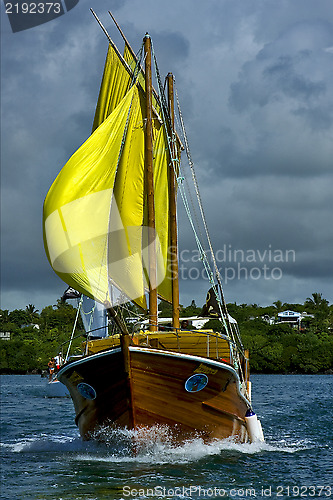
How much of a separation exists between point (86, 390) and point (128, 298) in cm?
500

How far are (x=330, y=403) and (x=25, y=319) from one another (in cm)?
13880

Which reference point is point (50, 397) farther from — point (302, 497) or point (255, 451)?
point (302, 497)

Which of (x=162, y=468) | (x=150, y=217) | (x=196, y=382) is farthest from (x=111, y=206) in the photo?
(x=162, y=468)

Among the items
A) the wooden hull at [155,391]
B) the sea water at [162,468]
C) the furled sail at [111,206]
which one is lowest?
the sea water at [162,468]

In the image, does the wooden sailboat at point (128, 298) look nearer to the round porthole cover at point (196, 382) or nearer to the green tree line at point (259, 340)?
the round porthole cover at point (196, 382)

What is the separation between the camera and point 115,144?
21781mm

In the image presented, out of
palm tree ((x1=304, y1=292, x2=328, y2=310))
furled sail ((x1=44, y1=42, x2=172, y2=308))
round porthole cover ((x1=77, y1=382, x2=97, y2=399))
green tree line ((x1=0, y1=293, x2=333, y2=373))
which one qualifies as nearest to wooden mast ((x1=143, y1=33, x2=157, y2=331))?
furled sail ((x1=44, y1=42, x2=172, y2=308))

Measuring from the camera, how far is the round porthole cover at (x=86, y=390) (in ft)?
63.0

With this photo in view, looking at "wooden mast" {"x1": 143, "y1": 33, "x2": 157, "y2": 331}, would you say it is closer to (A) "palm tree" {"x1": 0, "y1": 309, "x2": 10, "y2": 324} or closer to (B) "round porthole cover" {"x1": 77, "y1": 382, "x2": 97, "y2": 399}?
(B) "round porthole cover" {"x1": 77, "y1": 382, "x2": 97, "y2": 399}

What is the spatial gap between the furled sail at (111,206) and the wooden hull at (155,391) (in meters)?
2.11

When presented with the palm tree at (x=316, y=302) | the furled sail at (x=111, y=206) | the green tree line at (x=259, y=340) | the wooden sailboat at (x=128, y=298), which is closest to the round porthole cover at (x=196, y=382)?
the wooden sailboat at (x=128, y=298)

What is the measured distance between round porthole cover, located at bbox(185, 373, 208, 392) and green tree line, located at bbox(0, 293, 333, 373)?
2565 inches

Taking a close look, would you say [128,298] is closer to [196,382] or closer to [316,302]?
[196,382]

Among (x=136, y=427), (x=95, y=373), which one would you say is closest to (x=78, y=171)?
(x=95, y=373)
